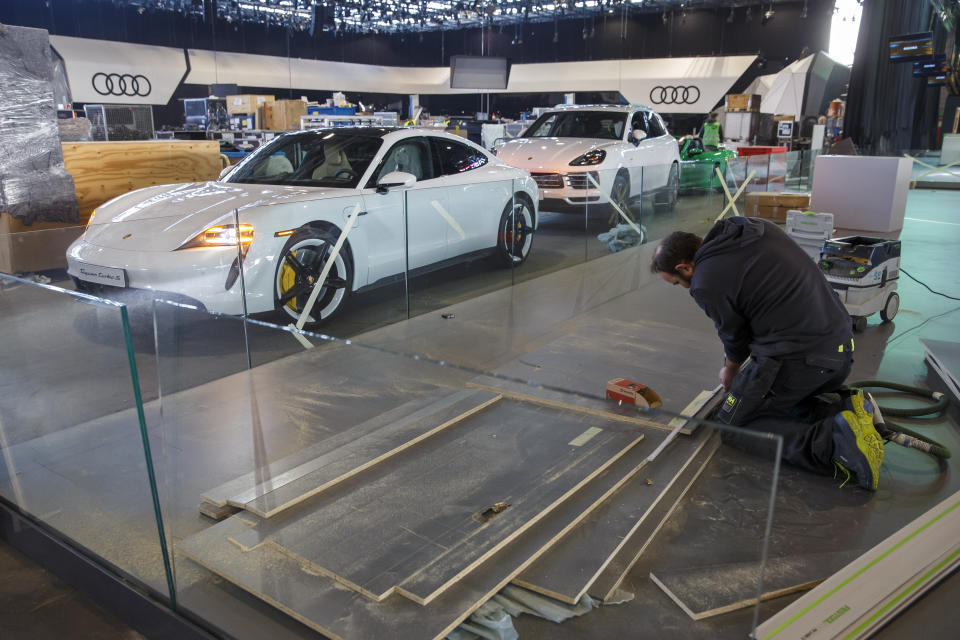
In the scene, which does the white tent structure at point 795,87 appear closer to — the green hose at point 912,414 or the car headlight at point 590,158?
the car headlight at point 590,158

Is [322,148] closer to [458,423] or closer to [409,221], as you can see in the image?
[409,221]

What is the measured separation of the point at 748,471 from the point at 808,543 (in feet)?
4.05

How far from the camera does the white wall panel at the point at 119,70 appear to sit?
19250mm

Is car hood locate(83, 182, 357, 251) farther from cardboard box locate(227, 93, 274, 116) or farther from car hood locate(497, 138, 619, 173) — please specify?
cardboard box locate(227, 93, 274, 116)

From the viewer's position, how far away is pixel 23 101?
630 cm

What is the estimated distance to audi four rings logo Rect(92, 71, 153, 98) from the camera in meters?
19.8

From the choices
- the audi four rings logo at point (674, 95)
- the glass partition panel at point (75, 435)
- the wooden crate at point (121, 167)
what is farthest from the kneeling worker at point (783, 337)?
the audi four rings logo at point (674, 95)

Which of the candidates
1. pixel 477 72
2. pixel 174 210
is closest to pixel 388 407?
pixel 174 210

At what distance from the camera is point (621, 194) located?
8.10 metres

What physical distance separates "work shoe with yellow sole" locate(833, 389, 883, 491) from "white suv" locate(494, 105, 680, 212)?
4.89m

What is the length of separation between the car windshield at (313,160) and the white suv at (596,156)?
278cm

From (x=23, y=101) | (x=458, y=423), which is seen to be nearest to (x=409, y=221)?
(x=458, y=423)

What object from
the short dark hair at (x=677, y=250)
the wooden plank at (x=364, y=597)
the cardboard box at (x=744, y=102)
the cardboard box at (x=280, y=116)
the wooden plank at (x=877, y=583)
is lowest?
the wooden plank at (x=877, y=583)

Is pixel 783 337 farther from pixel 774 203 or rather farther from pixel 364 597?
pixel 774 203
